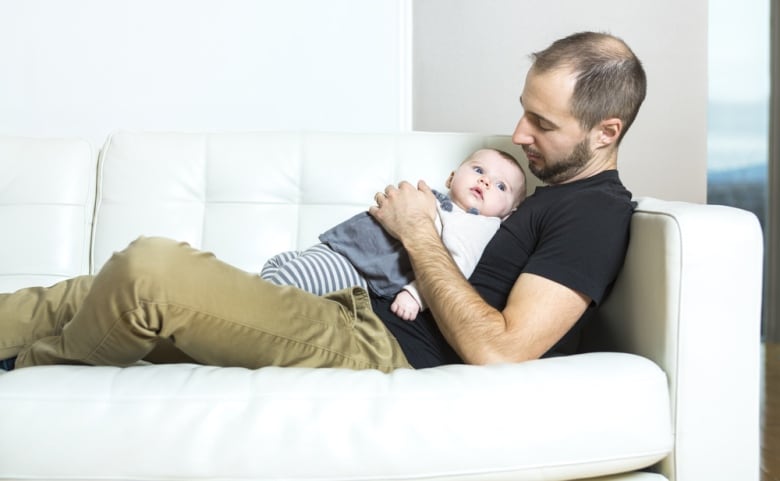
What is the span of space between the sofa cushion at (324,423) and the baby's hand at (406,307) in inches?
11.2

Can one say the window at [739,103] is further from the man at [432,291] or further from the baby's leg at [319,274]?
the baby's leg at [319,274]

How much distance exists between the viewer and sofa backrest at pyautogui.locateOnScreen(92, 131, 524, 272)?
6.46ft

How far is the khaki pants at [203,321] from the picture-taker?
1266mm

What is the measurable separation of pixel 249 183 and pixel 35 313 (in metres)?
0.61

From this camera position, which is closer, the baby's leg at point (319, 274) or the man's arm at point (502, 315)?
the man's arm at point (502, 315)

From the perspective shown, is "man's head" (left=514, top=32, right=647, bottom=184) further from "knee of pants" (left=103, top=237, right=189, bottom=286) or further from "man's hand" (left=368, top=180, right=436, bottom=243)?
"knee of pants" (left=103, top=237, right=189, bottom=286)

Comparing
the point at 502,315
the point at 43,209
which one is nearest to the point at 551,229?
the point at 502,315

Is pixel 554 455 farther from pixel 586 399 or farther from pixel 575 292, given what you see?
pixel 575 292

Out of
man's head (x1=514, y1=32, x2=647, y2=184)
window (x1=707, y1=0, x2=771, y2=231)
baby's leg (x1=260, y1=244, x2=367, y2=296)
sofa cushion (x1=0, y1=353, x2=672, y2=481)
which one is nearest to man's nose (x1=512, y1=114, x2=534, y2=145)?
man's head (x1=514, y1=32, x2=647, y2=184)

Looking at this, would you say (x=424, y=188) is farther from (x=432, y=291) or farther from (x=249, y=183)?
(x=249, y=183)

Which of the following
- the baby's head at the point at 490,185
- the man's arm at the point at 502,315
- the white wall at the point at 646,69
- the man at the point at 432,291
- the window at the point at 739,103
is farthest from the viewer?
the window at the point at 739,103

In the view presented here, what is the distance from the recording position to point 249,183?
6.54 ft

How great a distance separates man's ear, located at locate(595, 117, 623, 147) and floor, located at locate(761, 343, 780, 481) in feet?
3.31

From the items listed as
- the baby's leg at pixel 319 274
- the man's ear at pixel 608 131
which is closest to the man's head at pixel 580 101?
the man's ear at pixel 608 131
